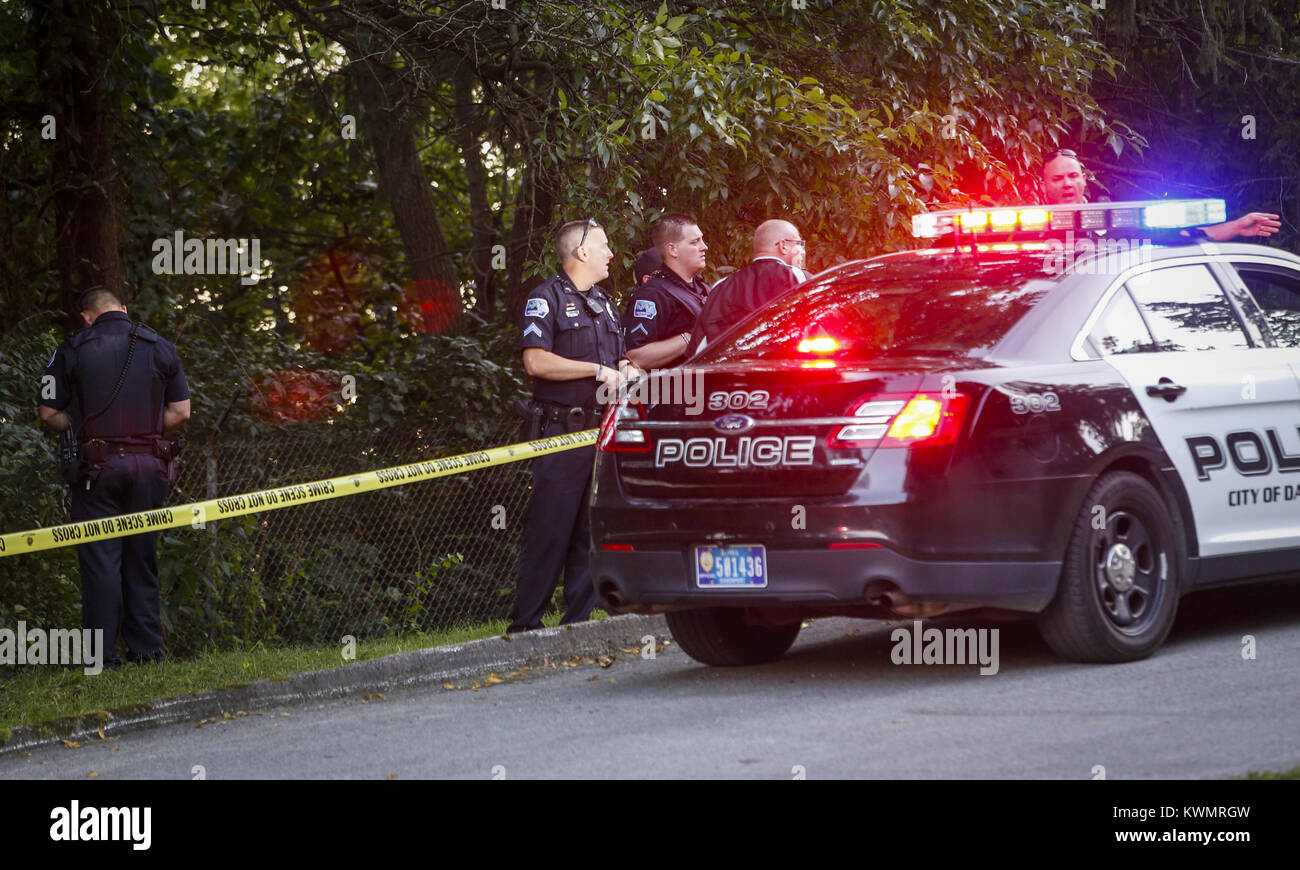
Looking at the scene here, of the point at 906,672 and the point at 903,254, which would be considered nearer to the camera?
the point at 906,672

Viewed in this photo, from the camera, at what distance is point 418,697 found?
7656 millimetres

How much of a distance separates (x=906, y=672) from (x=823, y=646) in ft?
3.42

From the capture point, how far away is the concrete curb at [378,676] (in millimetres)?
7258

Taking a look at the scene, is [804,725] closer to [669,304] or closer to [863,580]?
[863,580]

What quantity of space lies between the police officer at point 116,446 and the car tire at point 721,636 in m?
3.05

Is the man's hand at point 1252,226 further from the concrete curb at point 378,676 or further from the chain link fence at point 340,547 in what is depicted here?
the chain link fence at point 340,547

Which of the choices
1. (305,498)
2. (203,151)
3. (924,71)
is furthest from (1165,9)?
(305,498)

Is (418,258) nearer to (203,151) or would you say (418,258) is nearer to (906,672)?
(203,151)

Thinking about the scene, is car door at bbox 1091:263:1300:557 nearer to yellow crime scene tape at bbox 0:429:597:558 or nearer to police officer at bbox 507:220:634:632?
police officer at bbox 507:220:634:632

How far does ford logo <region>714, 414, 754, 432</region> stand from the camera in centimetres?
672

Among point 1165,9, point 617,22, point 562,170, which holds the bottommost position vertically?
point 562,170

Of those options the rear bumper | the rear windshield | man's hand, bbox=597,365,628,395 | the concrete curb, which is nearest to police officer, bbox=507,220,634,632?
man's hand, bbox=597,365,628,395

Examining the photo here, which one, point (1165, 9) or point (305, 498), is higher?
point (1165, 9)

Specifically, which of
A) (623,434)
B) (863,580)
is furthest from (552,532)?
(863,580)
